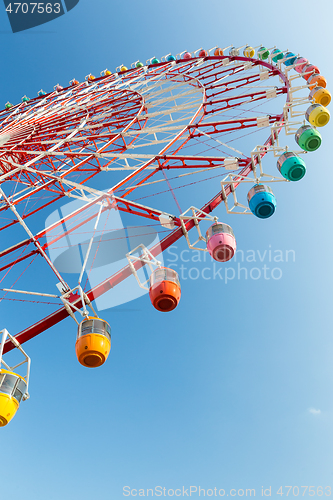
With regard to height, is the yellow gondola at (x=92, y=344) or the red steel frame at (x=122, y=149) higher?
the red steel frame at (x=122, y=149)

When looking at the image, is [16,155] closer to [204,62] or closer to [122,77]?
A: [122,77]

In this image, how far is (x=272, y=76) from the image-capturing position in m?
17.4

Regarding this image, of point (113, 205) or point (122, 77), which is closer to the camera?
point (113, 205)

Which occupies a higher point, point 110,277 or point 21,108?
point 21,108

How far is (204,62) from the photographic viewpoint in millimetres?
21406

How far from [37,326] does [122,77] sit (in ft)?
63.7

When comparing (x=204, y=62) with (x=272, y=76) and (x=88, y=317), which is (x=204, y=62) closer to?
(x=272, y=76)

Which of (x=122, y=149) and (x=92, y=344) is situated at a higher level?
(x=122, y=149)

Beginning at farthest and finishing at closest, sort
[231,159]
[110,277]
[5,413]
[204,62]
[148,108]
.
A: [204,62] < [148,108] < [231,159] < [110,277] < [5,413]

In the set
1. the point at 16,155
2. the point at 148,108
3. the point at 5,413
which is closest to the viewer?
the point at 5,413

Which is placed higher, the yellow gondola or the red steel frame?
the red steel frame

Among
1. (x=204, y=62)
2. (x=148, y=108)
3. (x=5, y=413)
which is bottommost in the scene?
(x=5, y=413)

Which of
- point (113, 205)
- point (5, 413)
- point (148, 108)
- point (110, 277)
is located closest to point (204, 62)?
point (148, 108)

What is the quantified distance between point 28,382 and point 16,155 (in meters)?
10.5
